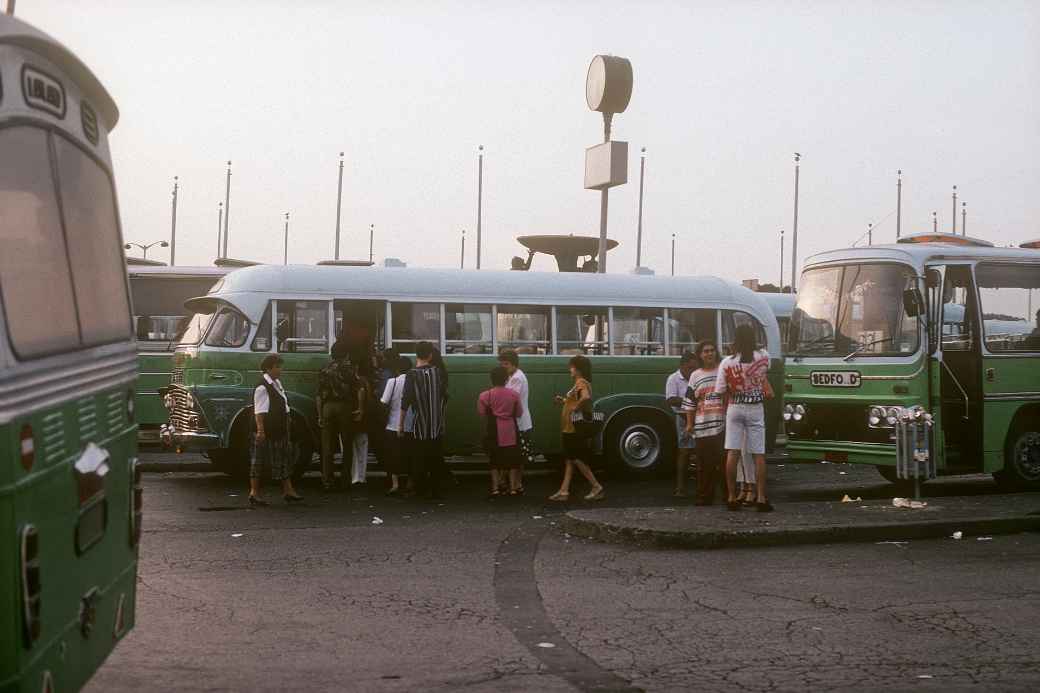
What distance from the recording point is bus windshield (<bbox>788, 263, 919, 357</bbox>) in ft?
49.2

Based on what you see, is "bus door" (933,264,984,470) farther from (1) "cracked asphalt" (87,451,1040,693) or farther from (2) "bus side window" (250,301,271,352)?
(2) "bus side window" (250,301,271,352)

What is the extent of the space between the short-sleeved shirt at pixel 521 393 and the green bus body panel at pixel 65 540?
930cm

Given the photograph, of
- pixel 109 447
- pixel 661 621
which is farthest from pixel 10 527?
pixel 661 621

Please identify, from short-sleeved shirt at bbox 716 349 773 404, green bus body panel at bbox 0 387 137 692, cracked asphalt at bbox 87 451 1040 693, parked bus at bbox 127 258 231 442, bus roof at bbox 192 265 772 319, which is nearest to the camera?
green bus body panel at bbox 0 387 137 692

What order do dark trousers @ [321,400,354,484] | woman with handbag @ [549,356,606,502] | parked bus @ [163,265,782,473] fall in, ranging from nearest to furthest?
woman with handbag @ [549,356,606,502] < dark trousers @ [321,400,354,484] < parked bus @ [163,265,782,473]

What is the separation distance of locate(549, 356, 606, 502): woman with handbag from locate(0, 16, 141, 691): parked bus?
8.84 metres

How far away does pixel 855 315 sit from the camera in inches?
607

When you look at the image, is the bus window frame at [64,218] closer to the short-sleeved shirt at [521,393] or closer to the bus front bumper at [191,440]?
the short-sleeved shirt at [521,393]

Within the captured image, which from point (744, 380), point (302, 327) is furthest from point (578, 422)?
point (302, 327)

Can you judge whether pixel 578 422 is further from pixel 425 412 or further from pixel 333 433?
pixel 333 433

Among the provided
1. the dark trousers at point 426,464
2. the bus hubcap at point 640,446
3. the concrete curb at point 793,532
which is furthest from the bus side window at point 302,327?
the concrete curb at point 793,532

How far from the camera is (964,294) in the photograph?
15.3 m

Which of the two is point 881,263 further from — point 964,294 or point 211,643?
Result: point 211,643

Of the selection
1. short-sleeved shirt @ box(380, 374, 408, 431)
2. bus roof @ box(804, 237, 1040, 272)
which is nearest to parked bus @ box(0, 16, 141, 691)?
short-sleeved shirt @ box(380, 374, 408, 431)
